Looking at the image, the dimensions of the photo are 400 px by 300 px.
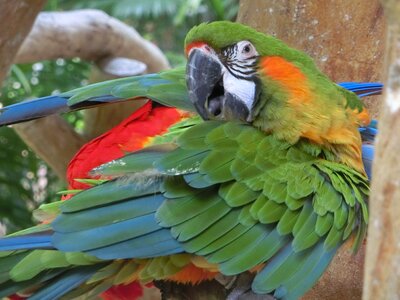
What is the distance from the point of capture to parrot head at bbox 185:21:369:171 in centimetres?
90

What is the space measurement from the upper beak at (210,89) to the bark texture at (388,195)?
455 millimetres

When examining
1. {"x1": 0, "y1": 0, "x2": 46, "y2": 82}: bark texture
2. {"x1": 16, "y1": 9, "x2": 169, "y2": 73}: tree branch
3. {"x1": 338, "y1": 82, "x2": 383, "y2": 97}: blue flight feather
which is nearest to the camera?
{"x1": 338, "y1": 82, "x2": 383, "y2": 97}: blue flight feather

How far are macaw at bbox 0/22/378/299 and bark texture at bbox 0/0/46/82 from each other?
385mm

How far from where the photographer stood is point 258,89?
0.92 m

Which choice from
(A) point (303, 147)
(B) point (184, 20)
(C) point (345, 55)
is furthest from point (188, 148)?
(B) point (184, 20)

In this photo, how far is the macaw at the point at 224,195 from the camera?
80 centimetres

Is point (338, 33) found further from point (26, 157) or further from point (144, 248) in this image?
point (26, 157)

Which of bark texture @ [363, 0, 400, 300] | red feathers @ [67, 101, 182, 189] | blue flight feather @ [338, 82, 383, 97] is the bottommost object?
red feathers @ [67, 101, 182, 189]

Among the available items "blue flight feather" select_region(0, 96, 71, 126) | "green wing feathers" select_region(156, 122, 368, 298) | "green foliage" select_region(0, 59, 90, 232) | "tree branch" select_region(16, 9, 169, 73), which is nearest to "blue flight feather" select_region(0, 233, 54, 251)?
"green wing feathers" select_region(156, 122, 368, 298)

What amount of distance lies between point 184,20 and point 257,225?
283 cm

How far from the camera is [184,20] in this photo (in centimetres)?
355

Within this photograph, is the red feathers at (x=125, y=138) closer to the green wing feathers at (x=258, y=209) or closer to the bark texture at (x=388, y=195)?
the green wing feathers at (x=258, y=209)

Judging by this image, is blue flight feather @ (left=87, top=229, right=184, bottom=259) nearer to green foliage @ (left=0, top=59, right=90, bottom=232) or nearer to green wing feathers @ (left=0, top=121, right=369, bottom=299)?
green wing feathers @ (left=0, top=121, right=369, bottom=299)

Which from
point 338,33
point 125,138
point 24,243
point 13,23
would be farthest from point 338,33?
point 24,243
